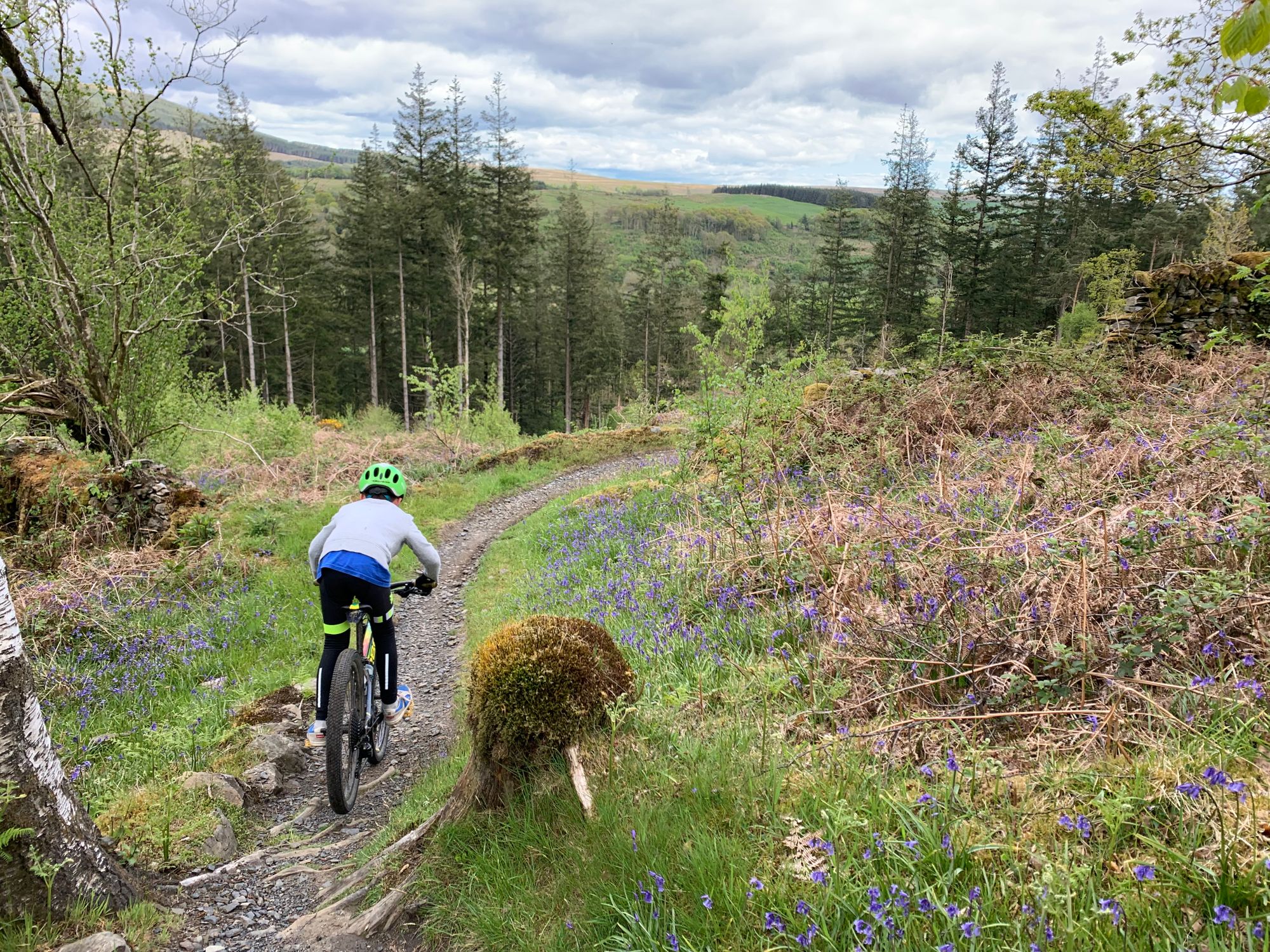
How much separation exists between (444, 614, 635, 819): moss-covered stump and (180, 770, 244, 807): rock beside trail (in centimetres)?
197

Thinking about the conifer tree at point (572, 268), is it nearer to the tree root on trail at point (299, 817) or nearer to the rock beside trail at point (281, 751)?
the rock beside trail at point (281, 751)

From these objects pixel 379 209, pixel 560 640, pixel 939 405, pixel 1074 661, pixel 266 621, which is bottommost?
pixel 266 621

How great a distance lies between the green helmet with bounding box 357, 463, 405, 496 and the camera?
16.4 ft

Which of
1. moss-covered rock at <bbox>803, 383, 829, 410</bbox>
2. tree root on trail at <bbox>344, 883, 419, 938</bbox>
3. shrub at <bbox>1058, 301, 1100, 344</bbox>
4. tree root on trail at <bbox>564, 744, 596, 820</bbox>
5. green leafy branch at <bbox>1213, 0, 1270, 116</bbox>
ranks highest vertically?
shrub at <bbox>1058, 301, 1100, 344</bbox>

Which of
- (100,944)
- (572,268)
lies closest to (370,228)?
(572,268)

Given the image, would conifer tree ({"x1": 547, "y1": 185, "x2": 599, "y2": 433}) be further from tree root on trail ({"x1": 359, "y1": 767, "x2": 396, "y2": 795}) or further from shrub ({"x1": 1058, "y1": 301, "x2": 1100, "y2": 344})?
tree root on trail ({"x1": 359, "y1": 767, "x2": 396, "y2": 795})

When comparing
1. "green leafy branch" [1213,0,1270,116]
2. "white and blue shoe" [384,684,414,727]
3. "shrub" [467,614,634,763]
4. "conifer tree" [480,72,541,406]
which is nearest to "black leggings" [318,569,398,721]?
"white and blue shoe" [384,684,414,727]

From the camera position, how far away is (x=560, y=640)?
371cm

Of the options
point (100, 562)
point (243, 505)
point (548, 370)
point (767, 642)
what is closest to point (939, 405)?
point (767, 642)

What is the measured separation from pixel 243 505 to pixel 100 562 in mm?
3745

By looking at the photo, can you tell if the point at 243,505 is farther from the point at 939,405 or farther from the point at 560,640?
the point at 939,405

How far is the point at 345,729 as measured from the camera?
4.61 metres

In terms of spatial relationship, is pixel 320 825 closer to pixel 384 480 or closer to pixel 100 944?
pixel 100 944

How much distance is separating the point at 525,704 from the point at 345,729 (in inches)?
78.3
